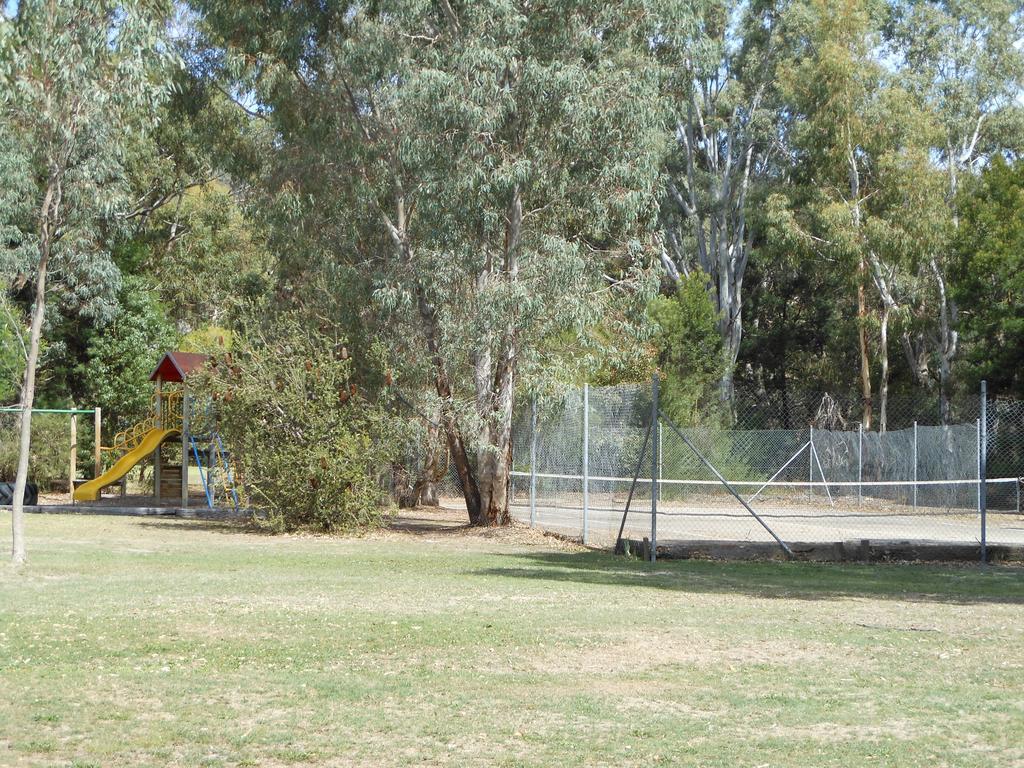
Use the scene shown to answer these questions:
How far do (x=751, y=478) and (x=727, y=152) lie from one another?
809 inches

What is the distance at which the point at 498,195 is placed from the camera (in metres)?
22.5

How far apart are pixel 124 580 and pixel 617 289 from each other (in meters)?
12.4

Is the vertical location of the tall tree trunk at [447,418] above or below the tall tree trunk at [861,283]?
below

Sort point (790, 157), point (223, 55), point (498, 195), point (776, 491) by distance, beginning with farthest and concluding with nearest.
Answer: point (790, 157) → point (776, 491) → point (223, 55) → point (498, 195)

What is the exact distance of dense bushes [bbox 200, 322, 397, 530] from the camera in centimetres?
2286

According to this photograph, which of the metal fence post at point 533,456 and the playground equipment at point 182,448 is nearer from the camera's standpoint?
the metal fence post at point 533,456

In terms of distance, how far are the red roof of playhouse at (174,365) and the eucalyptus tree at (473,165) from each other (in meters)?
8.34

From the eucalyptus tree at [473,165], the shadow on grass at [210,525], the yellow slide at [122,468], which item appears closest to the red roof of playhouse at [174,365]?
the yellow slide at [122,468]

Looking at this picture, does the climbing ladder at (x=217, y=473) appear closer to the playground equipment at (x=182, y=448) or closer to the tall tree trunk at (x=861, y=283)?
the playground equipment at (x=182, y=448)

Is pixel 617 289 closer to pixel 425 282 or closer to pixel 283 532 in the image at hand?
pixel 425 282

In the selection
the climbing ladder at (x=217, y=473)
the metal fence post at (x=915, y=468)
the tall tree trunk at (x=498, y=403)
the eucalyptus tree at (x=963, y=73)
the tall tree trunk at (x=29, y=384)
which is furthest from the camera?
the eucalyptus tree at (x=963, y=73)

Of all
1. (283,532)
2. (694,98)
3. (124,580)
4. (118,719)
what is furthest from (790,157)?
(118,719)

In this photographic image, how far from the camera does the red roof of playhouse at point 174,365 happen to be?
106 feet

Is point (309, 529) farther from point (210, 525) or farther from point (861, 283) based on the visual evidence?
point (861, 283)
